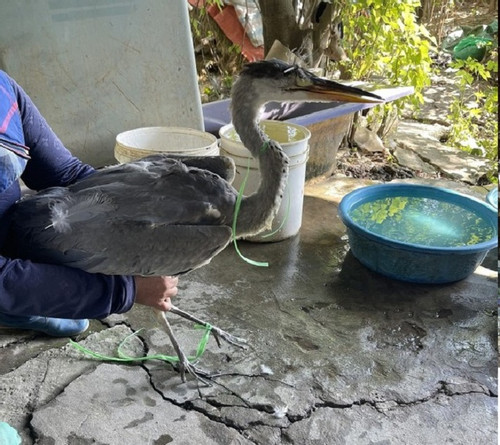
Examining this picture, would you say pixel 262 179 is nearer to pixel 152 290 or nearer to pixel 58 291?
pixel 152 290

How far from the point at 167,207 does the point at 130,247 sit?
221mm

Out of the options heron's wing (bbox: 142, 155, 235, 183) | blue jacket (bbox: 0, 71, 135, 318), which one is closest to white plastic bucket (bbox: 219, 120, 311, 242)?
heron's wing (bbox: 142, 155, 235, 183)

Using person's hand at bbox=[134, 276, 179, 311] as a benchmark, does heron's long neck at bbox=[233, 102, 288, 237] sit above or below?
above

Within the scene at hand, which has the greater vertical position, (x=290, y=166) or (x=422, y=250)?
(x=290, y=166)

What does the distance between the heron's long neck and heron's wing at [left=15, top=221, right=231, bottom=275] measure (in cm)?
19

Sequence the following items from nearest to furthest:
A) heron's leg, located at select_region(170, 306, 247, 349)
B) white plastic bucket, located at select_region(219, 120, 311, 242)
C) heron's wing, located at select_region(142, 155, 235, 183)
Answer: heron's wing, located at select_region(142, 155, 235, 183)
heron's leg, located at select_region(170, 306, 247, 349)
white plastic bucket, located at select_region(219, 120, 311, 242)

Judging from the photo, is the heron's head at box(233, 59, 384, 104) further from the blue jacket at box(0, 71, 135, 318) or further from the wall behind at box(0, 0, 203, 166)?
the wall behind at box(0, 0, 203, 166)

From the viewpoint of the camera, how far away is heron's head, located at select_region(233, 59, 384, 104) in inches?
96.2

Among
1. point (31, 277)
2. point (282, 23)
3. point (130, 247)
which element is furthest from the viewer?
point (282, 23)

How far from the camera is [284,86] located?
2479 millimetres

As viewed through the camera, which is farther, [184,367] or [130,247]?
[184,367]

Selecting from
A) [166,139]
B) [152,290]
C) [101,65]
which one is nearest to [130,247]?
[152,290]

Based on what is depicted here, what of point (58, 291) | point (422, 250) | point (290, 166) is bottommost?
point (422, 250)

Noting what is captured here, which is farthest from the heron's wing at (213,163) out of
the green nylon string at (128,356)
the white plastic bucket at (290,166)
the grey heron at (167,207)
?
the green nylon string at (128,356)
